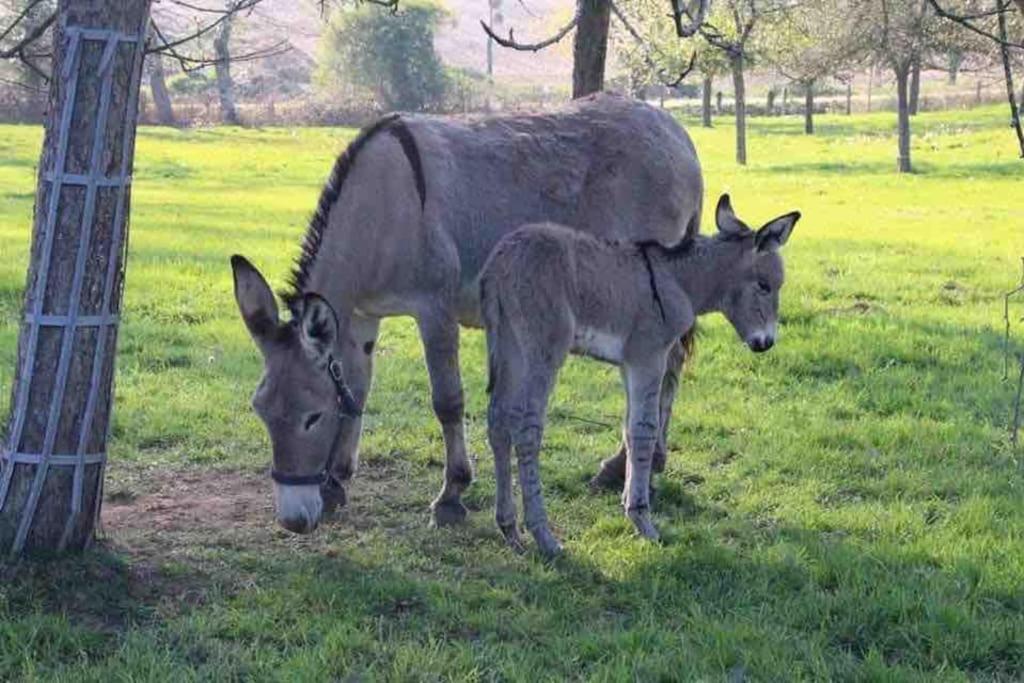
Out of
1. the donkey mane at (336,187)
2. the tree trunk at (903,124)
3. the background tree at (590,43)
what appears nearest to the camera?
the donkey mane at (336,187)

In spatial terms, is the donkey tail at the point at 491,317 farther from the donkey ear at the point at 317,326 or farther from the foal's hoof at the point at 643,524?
the foal's hoof at the point at 643,524

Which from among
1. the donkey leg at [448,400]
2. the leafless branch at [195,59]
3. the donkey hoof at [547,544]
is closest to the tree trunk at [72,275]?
the leafless branch at [195,59]

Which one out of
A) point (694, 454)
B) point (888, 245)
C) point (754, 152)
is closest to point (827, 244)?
point (888, 245)

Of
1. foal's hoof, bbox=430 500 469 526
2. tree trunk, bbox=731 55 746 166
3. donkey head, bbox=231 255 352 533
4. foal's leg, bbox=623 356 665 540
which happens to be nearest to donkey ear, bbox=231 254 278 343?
donkey head, bbox=231 255 352 533

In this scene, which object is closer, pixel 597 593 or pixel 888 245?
pixel 597 593

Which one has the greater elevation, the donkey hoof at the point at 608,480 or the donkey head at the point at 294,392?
the donkey head at the point at 294,392

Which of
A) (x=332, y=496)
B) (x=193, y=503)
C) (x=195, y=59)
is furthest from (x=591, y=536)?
(x=195, y=59)

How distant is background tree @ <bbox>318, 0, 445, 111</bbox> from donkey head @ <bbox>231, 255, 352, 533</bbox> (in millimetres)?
60323

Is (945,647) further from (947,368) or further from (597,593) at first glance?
(947,368)

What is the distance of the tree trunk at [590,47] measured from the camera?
8789mm

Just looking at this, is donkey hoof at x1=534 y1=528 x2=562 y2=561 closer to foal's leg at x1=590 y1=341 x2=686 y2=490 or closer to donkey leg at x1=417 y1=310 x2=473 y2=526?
donkey leg at x1=417 y1=310 x2=473 y2=526

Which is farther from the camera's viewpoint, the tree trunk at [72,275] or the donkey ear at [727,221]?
the donkey ear at [727,221]

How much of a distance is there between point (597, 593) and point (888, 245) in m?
12.8

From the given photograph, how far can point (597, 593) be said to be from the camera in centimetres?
486
